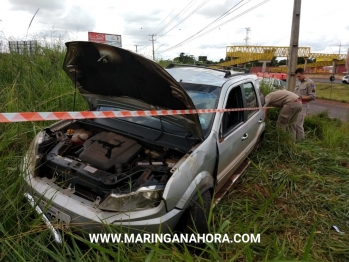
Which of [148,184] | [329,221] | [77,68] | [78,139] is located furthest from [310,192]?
[77,68]

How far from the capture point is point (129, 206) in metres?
1.98

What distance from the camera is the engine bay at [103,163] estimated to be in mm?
2156

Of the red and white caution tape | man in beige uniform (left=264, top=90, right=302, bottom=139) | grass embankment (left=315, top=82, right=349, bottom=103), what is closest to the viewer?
the red and white caution tape

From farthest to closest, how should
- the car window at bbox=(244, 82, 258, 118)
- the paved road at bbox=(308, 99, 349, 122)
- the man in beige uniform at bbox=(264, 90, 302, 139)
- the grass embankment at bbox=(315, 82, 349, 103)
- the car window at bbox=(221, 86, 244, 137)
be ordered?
the grass embankment at bbox=(315, 82, 349, 103), the paved road at bbox=(308, 99, 349, 122), the man in beige uniform at bbox=(264, 90, 302, 139), the car window at bbox=(244, 82, 258, 118), the car window at bbox=(221, 86, 244, 137)

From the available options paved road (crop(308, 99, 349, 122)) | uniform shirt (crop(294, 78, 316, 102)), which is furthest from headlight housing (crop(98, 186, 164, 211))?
paved road (crop(308, 99, 349, 122))

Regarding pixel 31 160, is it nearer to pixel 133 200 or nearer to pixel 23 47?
pixel 133 200

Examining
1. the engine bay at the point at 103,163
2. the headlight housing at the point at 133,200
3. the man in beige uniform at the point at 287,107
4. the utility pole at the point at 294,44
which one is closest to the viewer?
the headlight housing at the point at 133,200

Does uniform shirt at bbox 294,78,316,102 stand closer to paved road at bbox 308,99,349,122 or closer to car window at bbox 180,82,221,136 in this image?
paved road at bbox 308,99,349,122

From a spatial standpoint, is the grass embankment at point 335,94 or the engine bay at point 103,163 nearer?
the engine bay at point 103,163

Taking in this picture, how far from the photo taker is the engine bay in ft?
7.07

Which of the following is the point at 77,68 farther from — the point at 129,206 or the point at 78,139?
the point at 129,206

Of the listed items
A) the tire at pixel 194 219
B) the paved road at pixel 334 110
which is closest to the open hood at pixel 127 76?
the tire at pixel 194 219

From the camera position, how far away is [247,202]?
2129 millimetres

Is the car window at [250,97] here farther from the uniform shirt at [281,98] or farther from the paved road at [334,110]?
the paved road at [334,110]
